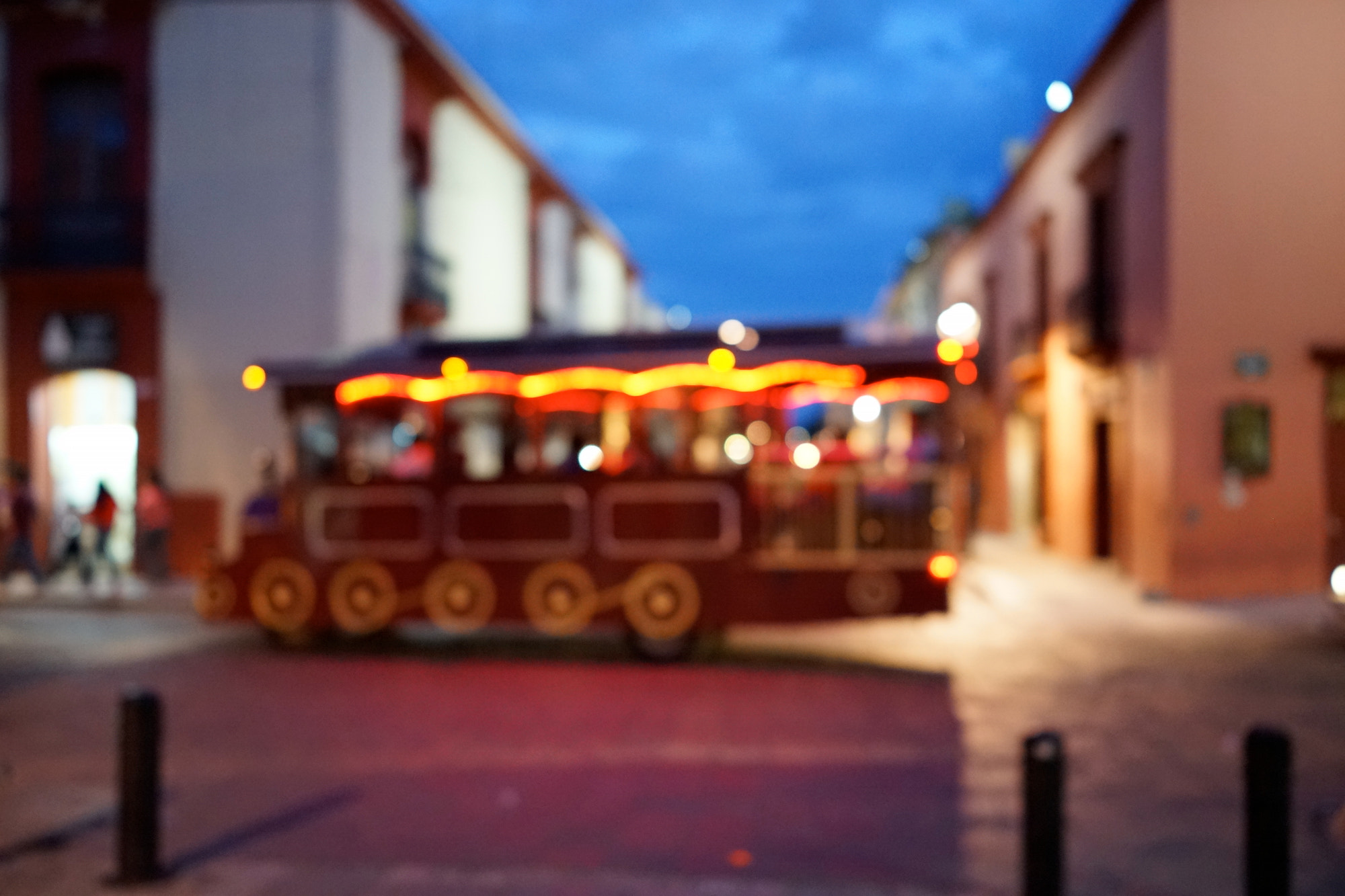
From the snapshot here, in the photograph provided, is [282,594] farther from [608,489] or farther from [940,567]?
[940,567]

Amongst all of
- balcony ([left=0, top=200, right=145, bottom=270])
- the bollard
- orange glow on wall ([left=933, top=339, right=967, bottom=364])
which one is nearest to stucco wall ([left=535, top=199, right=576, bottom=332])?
balcony ([left=0, top=200, right=145, bottom=270])

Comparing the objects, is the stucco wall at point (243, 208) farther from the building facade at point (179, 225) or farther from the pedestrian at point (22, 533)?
the pedestrian at point (22, 533)

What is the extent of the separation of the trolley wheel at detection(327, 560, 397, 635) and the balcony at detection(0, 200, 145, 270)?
8871mm

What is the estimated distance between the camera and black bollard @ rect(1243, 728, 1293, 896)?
12.4 ft

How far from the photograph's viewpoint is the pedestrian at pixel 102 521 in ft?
49.1

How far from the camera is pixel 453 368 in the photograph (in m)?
10.3

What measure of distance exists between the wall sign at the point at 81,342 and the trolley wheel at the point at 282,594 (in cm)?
818

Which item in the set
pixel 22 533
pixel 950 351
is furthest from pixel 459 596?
pixel 22 533

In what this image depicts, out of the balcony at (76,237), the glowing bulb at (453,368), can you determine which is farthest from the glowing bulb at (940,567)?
the balcony at (76,237)

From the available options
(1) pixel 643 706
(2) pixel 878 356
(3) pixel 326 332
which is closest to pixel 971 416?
(3) pixel 326 332

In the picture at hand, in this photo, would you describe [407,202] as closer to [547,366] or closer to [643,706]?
[547,366]

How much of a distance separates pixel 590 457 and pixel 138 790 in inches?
233

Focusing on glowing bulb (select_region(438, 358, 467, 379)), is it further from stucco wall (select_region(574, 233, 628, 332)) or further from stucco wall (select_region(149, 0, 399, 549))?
stucco wall (select_region(574, 233, 628, 332))

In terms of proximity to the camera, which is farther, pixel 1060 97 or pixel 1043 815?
pixel 1060 97
